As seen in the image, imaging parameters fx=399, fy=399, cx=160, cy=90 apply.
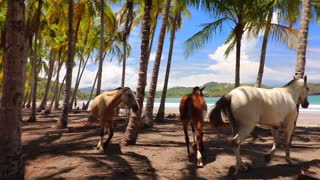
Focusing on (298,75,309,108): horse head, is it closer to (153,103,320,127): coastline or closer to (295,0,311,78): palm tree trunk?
(295,0,311,78): palm tree trunk

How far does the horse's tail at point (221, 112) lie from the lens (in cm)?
823

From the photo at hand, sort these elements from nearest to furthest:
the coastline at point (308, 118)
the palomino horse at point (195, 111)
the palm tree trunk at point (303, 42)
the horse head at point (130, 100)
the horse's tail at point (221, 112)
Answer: the horse's tail at point (221, 112)
the palomino horse at point (195, 111)
the horse head at point (130, 100)
the palm tree trunk at point (303, 42)
the coastline at point (308, 118)

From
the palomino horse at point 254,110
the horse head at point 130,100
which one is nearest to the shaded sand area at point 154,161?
the palomino horse at point 254,110

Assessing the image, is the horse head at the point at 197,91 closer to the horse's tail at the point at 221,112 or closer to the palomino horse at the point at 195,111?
the palomino horse at the point at 195,111

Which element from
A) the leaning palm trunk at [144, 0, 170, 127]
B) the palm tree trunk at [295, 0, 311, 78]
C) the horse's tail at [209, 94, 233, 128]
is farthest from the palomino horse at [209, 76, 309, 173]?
the leaning palm trunk at [144, 0, 170, 127]

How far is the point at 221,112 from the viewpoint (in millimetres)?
8422

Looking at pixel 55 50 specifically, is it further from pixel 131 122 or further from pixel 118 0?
pixel 131 122

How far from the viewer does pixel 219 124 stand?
27.9 ft

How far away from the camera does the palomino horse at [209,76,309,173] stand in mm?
8078

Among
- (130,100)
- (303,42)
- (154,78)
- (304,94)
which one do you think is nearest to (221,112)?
(304,94)

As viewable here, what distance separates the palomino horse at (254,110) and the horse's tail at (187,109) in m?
1.05

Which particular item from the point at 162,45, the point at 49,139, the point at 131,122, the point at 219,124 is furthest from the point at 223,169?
the point at 162,45

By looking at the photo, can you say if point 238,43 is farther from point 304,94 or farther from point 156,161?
point 156,161

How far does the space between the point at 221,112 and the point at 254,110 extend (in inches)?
27.2
